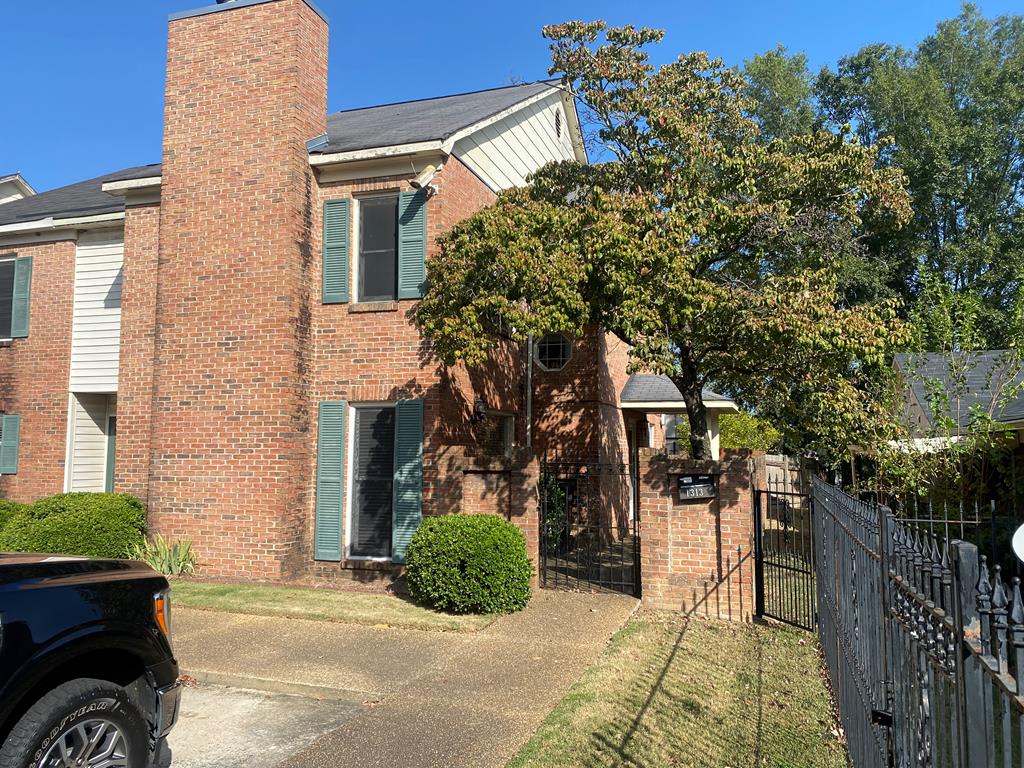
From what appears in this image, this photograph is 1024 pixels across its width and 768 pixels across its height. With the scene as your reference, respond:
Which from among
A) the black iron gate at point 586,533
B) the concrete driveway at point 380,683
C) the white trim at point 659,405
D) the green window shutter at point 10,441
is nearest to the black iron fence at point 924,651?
the concrete driveway at point 380,683

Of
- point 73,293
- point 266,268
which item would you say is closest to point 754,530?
point 266,268

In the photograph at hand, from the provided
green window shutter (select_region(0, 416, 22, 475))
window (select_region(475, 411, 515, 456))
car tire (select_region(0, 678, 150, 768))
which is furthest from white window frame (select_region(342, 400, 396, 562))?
green window shutter (select_region(0, 416, 22, 475))

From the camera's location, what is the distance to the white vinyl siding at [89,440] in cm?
1387

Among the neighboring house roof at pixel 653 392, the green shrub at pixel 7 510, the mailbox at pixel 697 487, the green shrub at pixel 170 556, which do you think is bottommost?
the green shrub at pixel 170 556

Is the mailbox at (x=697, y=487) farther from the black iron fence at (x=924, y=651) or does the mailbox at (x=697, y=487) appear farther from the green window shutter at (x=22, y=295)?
the green window shutter at (x=22, y=295)

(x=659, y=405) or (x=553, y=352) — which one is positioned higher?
(x=553, y=352)

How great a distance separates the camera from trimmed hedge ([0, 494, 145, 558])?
10.5m

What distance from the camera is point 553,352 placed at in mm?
14469

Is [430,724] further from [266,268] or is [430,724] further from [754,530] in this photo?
[266,268]

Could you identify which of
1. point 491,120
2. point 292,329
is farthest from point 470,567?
point 491,120

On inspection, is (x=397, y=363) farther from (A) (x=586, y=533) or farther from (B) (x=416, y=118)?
(B) (x=416, y=118)

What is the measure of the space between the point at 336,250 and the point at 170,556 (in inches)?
203

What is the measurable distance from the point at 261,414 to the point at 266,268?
2.15 meters

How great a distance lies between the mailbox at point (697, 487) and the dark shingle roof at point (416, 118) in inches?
228
